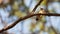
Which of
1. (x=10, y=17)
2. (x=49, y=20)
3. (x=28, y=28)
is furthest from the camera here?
(x=28, y=28)

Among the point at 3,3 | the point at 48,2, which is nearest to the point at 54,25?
the point at 48,2

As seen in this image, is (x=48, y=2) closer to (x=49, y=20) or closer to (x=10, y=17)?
(x=49, y=20)

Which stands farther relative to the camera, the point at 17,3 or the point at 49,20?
the point at 17,3

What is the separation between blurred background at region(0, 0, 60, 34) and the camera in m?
2.17

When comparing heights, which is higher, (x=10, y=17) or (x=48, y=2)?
(x=48, y=2)

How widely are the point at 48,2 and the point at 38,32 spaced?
0.40 meters

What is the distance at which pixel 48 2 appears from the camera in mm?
2377

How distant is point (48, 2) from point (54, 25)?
0.34 m

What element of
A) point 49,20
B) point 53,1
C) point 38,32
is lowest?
point 38,32

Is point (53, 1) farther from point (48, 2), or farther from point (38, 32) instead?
point (38, 32)

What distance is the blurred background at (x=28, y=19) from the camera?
7.11 ft

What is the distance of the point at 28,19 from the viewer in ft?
7.93

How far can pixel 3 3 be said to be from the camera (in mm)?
2457

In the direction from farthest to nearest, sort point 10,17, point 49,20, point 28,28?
point 28,28 → point 10,17 → point 49,20
